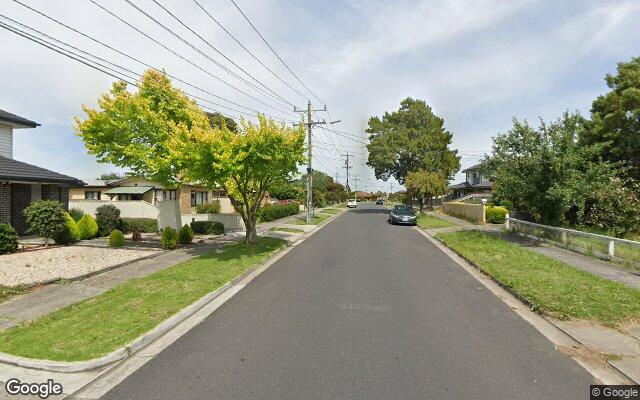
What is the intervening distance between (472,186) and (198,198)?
35.9 meters

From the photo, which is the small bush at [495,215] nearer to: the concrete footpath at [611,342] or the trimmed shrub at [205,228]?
the concrete footpath at [611,342]

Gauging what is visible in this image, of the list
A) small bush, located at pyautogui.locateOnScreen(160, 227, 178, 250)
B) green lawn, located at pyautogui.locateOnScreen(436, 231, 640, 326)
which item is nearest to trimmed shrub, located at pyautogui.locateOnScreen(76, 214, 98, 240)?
small bush, located at pyautogui.locateOnScreen(160, 227, 178, 250)

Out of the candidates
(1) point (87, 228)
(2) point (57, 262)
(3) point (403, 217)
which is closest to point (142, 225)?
(1) point (87, 228)

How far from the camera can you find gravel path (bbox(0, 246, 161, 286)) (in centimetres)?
977

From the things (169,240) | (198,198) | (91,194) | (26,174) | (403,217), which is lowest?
(169,240)

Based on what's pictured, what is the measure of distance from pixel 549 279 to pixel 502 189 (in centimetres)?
861

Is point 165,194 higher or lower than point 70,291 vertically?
higher

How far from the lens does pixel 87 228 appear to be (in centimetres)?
1738

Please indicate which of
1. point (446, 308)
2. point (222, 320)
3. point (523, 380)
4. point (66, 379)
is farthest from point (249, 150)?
point (523, 380)

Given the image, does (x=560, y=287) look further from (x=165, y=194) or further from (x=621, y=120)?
(x=165, y=194)

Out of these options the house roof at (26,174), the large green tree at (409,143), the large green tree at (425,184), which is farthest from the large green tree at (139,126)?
the large green tree at (409,143)

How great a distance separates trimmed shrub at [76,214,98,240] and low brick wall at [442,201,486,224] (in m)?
24.8

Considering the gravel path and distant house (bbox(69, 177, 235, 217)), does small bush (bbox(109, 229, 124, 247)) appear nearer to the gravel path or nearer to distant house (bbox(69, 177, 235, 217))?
the gravel path

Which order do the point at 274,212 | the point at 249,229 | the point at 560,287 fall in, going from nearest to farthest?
the point at 560,287 < the point at 249,229 < the point at 274,212
